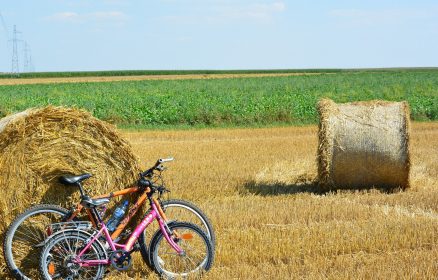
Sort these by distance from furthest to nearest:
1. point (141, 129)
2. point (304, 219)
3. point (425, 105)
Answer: point (425, 105) < point (141, 129) < point (304, 219)

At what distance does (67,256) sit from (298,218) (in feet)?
11.6

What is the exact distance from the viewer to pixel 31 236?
658cm

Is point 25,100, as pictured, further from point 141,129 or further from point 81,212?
point 81,212

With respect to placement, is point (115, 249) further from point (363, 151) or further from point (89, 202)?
point (363, 151)

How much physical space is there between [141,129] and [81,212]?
50.8 feet

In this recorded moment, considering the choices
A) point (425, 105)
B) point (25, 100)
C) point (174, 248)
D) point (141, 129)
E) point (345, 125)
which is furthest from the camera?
point (25, 100)

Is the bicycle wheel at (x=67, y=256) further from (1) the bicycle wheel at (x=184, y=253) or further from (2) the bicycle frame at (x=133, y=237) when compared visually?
(1) the bicycle wheel at (x=184, y=253)

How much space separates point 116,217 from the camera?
21.6 feet

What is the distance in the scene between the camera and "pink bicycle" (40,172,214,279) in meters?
6.16

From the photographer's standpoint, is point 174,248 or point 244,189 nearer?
point 174,248

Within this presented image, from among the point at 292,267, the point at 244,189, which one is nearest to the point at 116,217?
the point at 292,267

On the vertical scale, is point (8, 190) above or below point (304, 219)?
above

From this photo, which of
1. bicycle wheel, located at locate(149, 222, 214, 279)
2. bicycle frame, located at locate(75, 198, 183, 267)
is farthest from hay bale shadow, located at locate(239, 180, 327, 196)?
bicycle frame, located at locate(75, 198, 183, 267)

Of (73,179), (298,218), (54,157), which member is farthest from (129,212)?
(298,218)
